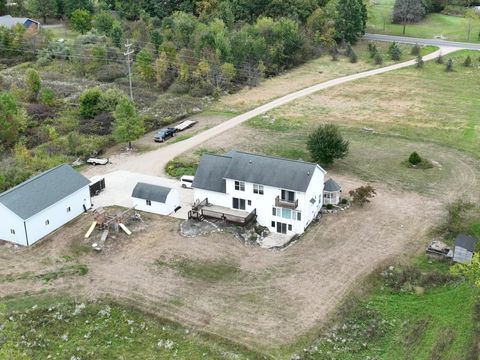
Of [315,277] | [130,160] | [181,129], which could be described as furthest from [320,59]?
[315,277]

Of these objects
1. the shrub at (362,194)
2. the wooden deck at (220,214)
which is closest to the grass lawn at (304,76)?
the shrub at (362,194)

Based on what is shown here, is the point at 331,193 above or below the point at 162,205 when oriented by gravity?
above

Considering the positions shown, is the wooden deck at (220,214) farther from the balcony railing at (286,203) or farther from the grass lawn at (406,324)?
the grass lawn at (406,324)

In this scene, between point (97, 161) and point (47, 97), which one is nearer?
point (97, 161)

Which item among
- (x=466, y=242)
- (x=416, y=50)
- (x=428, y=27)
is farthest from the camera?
(x=428, y=27)

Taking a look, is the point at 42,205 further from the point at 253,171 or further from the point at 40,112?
the point at 40,112

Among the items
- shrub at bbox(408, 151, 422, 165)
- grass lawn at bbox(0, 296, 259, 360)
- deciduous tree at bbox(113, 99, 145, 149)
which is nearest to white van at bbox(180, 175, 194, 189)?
deciduous tree at bbox(113, 99, 145, 149)

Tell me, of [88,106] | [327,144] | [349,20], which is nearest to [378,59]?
[349,20]
